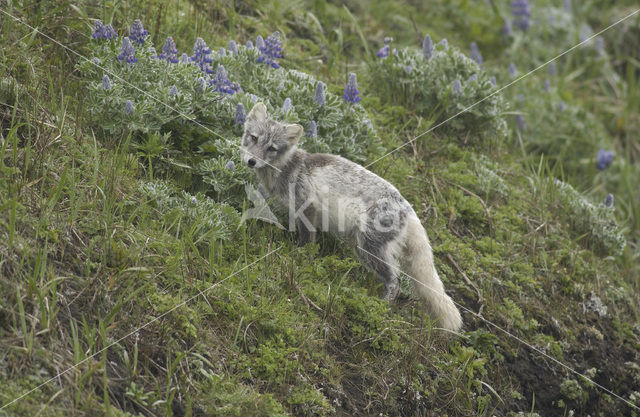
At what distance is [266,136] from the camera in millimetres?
4656

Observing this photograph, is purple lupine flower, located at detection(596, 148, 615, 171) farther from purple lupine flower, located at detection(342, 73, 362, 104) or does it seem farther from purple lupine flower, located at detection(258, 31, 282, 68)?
purple lupine flower, located at detection(258, 31, 282, 68)

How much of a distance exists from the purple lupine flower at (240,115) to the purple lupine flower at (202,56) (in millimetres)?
469

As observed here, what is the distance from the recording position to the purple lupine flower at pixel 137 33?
4918mm

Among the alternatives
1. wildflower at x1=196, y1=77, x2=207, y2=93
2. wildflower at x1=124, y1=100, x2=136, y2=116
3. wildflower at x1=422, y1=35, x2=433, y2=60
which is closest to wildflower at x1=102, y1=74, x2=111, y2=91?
wildflower at x1=124, y1=100, x2=136, y2=116

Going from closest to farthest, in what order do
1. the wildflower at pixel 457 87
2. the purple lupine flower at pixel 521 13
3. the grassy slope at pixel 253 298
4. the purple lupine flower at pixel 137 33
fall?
the grassy slope at pixel 253 298
the purple lupine flower at pixel 137 33
the wildflower at pixel 457 87
the purple lupine flower at pixel 521 13

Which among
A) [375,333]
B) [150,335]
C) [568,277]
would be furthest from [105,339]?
[568,277]

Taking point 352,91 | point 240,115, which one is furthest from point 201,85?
point 352,91

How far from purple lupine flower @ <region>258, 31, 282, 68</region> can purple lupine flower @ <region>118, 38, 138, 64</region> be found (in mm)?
1136

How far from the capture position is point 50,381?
3152mm

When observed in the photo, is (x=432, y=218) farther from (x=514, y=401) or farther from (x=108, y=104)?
(x=108, y=104)

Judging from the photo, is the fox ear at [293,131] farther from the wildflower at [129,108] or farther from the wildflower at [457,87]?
the wildflower at [457,87]

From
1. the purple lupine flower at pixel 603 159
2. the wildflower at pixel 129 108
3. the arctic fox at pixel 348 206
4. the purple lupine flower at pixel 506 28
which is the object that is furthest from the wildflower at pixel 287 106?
the purple lupine flower at pixel 506 28

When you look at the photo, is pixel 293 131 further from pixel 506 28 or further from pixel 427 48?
pixel 506 28

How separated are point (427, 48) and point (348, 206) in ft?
8.28
